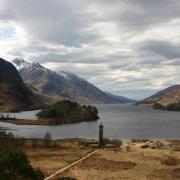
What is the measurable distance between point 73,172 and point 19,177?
20.6m

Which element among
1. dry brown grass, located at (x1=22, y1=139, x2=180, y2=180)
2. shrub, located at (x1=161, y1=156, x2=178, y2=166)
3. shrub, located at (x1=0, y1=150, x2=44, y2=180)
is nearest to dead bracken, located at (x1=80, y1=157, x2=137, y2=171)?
dry brown grass, located at (x1=22, y1=139, x2=180, y2=180)

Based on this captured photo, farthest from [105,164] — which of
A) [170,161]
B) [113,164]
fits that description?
[170,161]

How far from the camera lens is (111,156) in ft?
196

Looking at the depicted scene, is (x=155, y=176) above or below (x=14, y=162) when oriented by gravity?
below

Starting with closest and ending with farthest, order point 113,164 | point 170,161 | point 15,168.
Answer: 1. point 15,168
2. point 113,164
3. point 170,161

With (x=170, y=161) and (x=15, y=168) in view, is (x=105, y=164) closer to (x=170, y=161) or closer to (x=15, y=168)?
(x=170, y=161)

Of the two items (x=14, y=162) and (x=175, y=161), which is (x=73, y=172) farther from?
(x=14, y=162)

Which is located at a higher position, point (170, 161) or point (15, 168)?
point (15, 168)

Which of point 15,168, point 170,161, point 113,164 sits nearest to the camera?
point 15,168

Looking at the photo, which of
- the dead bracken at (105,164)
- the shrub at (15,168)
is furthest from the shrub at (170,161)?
the shrub at (15,168)

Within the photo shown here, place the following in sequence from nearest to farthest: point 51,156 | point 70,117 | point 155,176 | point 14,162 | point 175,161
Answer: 1. point 14,162
2. point 155,176
3. point 175,161
4. point 51,156
5. point 70,117

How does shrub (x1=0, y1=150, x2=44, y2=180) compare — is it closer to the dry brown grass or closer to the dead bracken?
the dry brown grass

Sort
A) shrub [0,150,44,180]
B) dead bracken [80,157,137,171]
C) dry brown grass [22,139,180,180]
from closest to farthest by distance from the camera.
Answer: shrub [0,150,44,180] < dry brown grass [22,139,180,180] < dead bracken [80,157,137,171]

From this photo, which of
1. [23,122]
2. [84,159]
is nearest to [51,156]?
[84,159]
